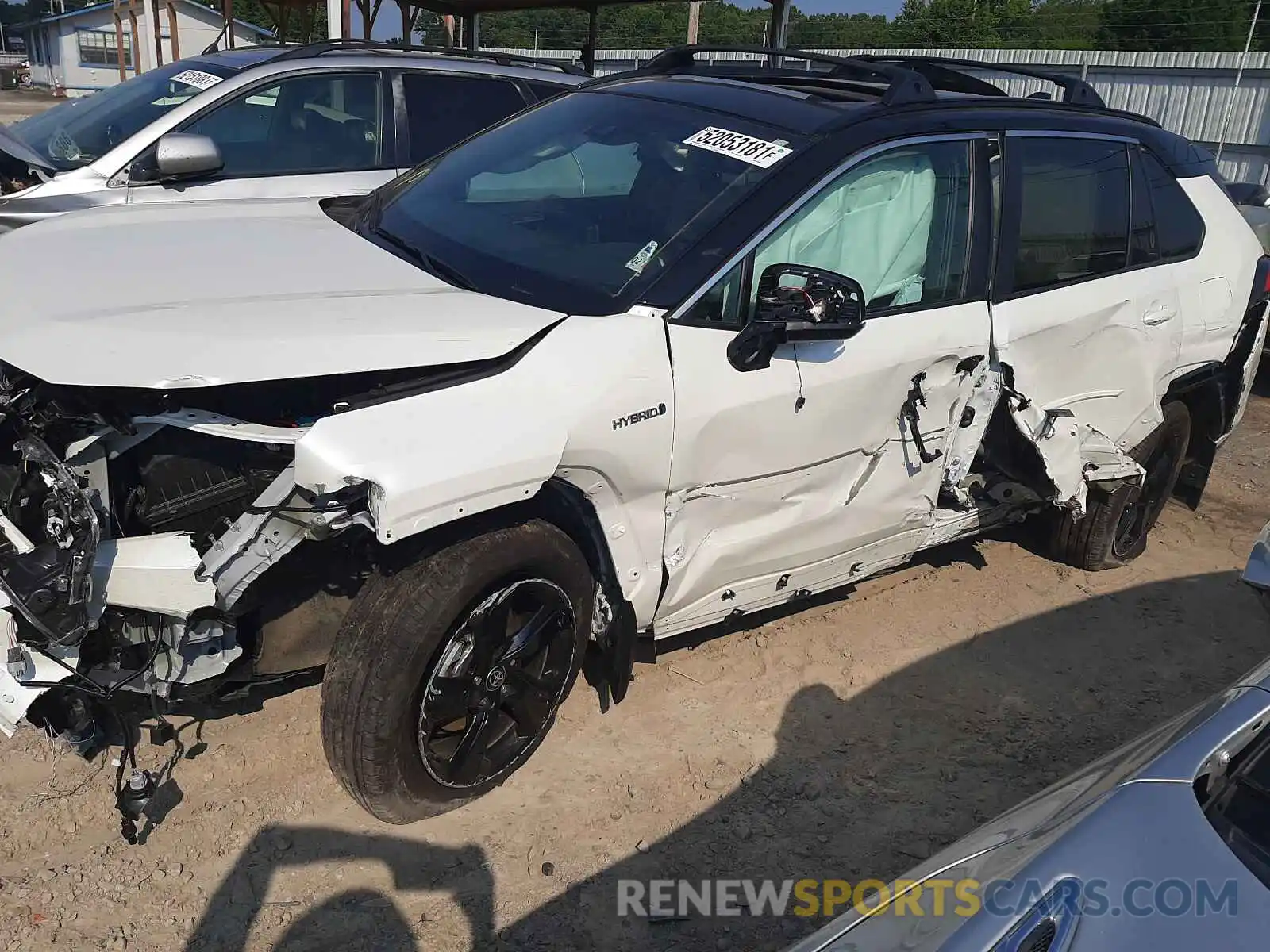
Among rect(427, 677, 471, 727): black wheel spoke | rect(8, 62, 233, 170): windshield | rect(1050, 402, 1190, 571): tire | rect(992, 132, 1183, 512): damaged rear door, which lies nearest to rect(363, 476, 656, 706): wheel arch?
rect(427, 677, 471, 727): black wheel spoke

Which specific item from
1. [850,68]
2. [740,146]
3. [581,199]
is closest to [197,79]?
[581,199]

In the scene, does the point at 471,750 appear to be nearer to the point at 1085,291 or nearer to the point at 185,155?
the point at 1085,291

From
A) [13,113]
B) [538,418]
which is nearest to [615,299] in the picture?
[538,418]

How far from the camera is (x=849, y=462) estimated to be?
3.36 m

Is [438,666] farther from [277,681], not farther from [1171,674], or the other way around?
[1171,674]

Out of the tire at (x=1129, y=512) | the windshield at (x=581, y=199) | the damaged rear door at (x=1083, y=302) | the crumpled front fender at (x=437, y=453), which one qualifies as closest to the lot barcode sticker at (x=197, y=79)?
the windshield at (x=581, y=199)

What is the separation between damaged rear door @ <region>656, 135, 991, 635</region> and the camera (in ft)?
9.73

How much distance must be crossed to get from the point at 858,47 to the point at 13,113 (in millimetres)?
21514

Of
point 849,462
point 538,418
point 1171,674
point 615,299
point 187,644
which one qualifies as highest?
point 615,299

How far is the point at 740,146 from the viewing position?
3.23m

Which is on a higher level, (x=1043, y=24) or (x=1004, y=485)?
(x=1043, y=24)

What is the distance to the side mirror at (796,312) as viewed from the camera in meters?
2.84

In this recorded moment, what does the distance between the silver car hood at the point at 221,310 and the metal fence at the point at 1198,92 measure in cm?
1152

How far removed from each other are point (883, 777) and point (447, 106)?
4661 millimetres
